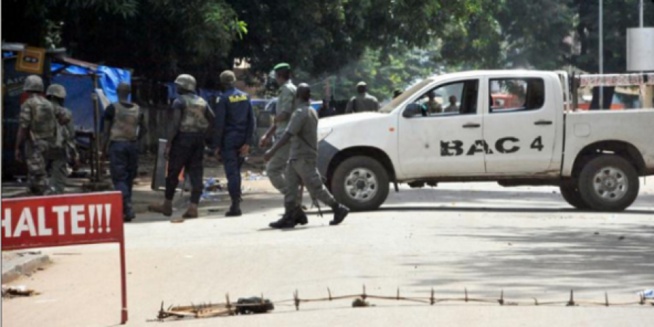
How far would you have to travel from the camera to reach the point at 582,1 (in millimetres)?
71062

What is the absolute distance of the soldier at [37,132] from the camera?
63.2 ft

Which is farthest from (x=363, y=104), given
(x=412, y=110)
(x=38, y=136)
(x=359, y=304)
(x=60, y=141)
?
(x=359, y=304)

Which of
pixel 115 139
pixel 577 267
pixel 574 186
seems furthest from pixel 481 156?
pixel 577 267

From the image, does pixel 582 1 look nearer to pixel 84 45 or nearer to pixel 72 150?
pixel 84 45

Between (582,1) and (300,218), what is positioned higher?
(582,1)

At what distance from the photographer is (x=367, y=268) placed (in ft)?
41.3

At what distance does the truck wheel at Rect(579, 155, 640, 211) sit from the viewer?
2088cm

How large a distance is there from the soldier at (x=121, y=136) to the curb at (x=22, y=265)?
4897 millimetres

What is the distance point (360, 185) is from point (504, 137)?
6.86ft

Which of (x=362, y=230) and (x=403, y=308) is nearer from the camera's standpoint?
(x=403, y=308)

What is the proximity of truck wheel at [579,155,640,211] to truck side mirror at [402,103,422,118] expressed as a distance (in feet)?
7.82

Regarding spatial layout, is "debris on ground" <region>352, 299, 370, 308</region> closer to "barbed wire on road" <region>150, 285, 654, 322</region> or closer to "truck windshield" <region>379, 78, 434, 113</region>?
"barbed wire on road" <region>150, 285, 654, 322</region>

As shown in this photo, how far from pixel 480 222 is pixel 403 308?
29.0 ft

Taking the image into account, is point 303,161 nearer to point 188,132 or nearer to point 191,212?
point 188,132
